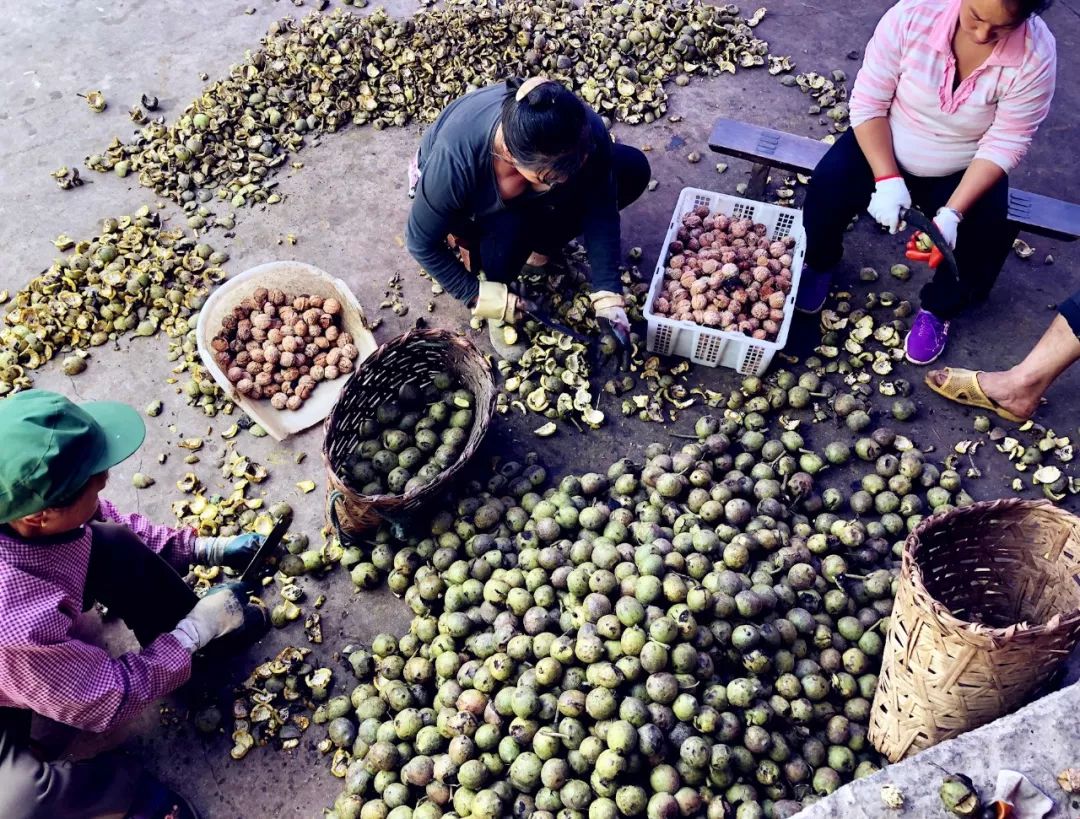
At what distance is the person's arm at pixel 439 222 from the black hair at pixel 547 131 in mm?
410

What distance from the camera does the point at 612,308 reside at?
399cm

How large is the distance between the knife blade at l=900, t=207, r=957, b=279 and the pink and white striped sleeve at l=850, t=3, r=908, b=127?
1.72ft

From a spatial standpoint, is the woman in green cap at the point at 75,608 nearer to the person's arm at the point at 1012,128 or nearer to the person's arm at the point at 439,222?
the person's arm at the point at 439,222

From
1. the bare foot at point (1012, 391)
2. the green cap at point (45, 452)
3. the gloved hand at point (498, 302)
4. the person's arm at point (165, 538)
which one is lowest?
the person's arm at point (165, 538)

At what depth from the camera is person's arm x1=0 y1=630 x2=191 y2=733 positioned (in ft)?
7.97

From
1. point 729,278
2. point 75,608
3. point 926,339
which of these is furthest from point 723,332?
point 75,608

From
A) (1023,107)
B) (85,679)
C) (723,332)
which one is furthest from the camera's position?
(723,332)

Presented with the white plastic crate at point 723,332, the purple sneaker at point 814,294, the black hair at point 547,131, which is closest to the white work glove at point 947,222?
the white plastic crate at point 723,332

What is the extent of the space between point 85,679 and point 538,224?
2.77 meters

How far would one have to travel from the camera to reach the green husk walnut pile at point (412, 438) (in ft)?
11.9

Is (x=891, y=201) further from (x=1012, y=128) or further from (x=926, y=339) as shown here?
(x=926, y=339)

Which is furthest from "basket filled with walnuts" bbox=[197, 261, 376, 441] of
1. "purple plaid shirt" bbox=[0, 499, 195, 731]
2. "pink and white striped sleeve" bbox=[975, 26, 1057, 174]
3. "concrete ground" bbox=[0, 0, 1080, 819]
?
"pink and white striped sleeve" bbox=[975, 26, 1057, 174]

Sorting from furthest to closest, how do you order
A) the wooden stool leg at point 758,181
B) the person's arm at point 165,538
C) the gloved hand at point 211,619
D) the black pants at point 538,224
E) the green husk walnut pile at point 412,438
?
the wooden stool leg at point 758,181, the black pants at point 538,224, the green husk walnut pile at point 412,438, the person's arm at point 165,538, the gloved hand at point 211,619

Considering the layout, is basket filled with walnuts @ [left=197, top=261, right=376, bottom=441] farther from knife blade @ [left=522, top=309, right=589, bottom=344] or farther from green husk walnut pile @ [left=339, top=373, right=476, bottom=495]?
knife blade @ [left=522, top=309, right=589, bottom=344]
